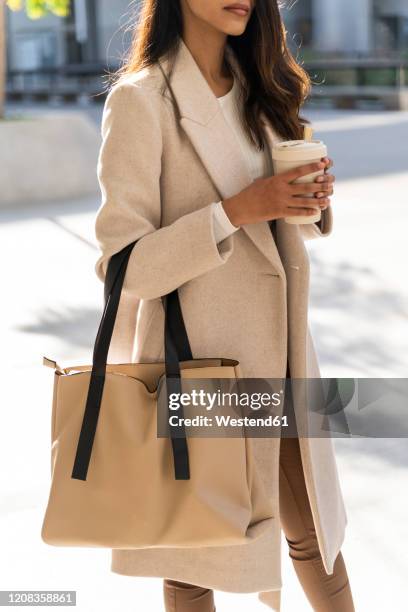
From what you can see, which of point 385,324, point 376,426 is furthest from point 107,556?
point 385,324

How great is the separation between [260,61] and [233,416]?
0.73 m

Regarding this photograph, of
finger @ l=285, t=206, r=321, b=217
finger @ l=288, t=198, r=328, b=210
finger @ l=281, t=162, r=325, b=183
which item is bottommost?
finger @ l=285, t=206, r=321, b=217

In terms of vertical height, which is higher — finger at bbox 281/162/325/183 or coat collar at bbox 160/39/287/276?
coat collar at bbox 160/39/287/276

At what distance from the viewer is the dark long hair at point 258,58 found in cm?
203

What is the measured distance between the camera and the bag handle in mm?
1856

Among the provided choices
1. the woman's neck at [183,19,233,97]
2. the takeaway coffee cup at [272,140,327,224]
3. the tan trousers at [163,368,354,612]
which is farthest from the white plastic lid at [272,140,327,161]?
the tan trousers at [163,368,354,612]

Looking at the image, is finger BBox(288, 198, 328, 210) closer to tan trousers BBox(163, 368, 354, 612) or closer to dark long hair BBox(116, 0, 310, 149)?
dark long hair BBox(116, 0, 310, 149)

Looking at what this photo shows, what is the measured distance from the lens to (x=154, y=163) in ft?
6.29

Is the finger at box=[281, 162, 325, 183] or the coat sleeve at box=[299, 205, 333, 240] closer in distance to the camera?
the finger at box=[281, 162, 325, 183]

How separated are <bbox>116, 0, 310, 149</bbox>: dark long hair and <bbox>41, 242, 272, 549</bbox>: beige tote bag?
0.41 meters

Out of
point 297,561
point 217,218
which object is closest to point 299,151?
point 217,218

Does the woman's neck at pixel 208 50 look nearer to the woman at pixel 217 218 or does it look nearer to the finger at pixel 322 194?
the woman at pixel 217 218

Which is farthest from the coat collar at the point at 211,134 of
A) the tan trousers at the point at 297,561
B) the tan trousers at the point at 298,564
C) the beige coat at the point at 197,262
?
the tan trousers at the point at 298,564

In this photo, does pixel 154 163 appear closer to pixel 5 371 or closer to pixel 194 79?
pixel 194 79
